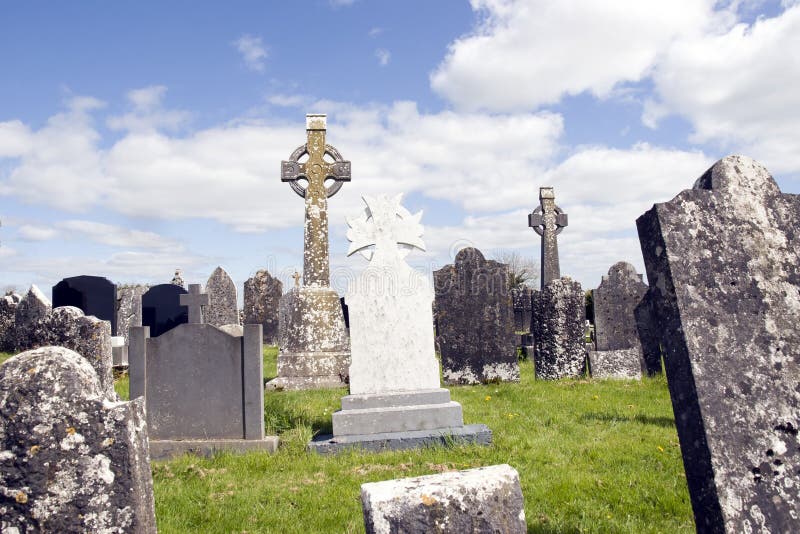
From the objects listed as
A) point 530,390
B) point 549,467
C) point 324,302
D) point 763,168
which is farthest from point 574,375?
point 763,168

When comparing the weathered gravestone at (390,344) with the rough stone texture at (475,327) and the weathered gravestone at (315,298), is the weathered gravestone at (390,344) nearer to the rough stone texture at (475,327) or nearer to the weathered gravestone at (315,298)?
the rough stone texture at (475,327)

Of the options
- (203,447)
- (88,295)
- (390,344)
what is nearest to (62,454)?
(203,447)

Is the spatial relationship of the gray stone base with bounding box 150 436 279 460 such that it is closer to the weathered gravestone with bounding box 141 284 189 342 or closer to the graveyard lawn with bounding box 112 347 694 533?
the graveyard lawn with bounding box 112 347 694 533

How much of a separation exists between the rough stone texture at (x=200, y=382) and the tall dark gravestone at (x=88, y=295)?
23.0 feet

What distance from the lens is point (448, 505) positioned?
89.2 inches

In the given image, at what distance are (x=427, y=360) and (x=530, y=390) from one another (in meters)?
3.11

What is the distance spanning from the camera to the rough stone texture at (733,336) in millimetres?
2084

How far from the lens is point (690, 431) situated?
86.9 inches

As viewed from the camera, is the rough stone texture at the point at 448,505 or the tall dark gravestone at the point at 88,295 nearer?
the rough stone texture at the point at 448,505

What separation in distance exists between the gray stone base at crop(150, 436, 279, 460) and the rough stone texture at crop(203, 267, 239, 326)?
11.1m

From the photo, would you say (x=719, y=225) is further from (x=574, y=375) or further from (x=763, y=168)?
(x=574, y=375)

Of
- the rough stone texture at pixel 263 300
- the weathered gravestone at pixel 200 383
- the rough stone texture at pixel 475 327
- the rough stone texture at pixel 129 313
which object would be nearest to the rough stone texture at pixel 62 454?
the weathered gravestone at pixel 200 383

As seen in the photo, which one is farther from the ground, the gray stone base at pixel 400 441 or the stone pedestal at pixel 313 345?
the stone pedestal at pixel 313 345

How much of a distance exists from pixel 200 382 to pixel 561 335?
6.67 metres
